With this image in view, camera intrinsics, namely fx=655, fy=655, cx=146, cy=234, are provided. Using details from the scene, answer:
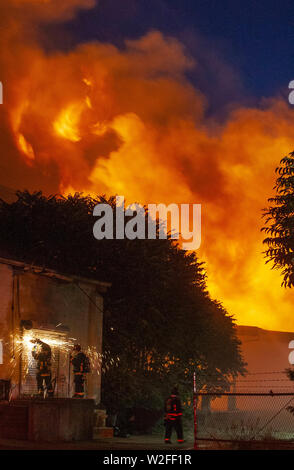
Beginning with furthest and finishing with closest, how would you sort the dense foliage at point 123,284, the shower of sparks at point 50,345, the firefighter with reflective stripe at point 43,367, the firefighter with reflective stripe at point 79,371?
the dense foliage at point 123,284 → the shower of sparks at point 50,345 → the firefighter with reflective stripe at point 79,371 → the firefighter with reflective stripe at point 43,367

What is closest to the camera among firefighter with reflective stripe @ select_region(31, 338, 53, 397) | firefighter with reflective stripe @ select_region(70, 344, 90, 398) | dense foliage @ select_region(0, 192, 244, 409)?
firefighter with reflective stripe @ select_region(31, 338, 53, 397)

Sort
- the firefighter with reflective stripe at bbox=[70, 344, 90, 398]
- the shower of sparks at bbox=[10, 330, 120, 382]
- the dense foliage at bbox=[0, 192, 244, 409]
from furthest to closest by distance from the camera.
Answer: the dense foliage at bbox=[0, 192, 244, 409]
the shower of sparks at bbox=[10, 330, 120, 382]
the firefighter with reflective stripe at bbox=[70, 344, 90, 398]

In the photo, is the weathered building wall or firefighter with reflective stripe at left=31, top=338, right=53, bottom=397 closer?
firefighter with reflective stripe at left=31, top=338, right=53, bottom=397

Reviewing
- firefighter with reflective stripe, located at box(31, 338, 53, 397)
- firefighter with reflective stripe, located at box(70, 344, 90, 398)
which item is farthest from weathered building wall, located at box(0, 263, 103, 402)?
firefighter with reflective stripe, located at box(70, 344, 90, 398)

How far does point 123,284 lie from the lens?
102ft

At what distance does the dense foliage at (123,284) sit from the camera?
30097mm

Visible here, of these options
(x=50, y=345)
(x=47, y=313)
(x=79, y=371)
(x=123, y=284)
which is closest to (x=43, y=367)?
(x=79, y=371)

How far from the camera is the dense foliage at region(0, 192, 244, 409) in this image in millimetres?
30097

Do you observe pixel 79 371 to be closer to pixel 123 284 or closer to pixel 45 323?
pixel 45 323

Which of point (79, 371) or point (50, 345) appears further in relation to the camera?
point (50, 345)

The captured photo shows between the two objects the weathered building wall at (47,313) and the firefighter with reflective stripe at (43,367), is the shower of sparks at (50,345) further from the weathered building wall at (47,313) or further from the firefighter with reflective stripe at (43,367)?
the firefighter with reflective stripe at (43,367)

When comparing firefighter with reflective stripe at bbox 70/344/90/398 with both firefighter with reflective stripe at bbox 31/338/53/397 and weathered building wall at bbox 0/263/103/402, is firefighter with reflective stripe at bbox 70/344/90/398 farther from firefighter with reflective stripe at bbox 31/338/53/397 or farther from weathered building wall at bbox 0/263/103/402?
weathered building wall at bbox 0/263/103/402

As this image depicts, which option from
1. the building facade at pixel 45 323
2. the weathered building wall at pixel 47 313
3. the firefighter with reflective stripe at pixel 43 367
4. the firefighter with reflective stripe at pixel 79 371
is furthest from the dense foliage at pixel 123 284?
the firefighter with reflective stripe at pixel 43 367

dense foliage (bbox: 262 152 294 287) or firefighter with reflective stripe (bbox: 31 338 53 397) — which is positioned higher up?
dense foliage (bbox: 262 152 294 287)
